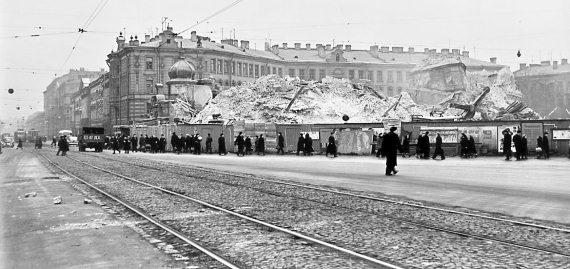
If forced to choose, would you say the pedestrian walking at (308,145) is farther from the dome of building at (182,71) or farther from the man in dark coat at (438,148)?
the dome of building at (182,71)

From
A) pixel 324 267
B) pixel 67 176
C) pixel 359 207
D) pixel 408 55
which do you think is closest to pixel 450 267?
pixel 324 267

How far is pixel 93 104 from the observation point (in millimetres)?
120938

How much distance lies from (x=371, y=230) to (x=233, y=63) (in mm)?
90986

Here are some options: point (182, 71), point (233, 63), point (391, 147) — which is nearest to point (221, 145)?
point (391, 147)

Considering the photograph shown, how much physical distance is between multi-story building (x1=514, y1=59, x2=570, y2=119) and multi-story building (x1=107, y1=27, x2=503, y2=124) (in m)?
9.81

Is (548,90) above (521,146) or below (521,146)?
above

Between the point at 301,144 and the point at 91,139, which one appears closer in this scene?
the point at 301,144

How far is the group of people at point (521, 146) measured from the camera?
2848 centimetres

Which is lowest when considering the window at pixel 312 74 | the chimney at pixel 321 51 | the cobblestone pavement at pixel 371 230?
the cobblestone pavement at pixel 371 230

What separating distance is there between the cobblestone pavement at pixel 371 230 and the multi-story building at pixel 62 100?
441ft

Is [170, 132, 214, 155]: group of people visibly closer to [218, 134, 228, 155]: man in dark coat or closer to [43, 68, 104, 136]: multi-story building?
[218, 134, 228, 155]: man in dark coat

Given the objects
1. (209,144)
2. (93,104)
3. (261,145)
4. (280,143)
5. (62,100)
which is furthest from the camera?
(62,100)

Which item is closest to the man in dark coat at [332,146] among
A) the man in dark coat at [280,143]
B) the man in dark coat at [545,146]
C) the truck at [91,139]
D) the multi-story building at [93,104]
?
the man in dark coat at [280,143]

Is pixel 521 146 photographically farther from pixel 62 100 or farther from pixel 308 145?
pixel 62 100
